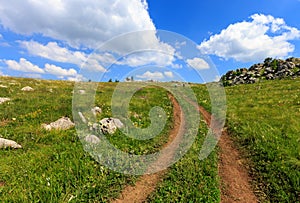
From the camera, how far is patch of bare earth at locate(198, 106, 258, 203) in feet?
28.4

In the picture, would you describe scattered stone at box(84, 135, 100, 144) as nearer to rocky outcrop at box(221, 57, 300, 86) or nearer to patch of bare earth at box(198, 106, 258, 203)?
patch of bare earth at box(198, 106, 258, 203)

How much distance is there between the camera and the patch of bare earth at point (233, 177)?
8.66 metres

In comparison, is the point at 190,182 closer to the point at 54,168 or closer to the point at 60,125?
the point at 54,168

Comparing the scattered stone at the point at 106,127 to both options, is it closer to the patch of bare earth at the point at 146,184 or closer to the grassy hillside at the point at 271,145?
the patch of bare earth at the point at 146,184

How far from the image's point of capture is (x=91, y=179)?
28.2ft

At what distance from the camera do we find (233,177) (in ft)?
32.6

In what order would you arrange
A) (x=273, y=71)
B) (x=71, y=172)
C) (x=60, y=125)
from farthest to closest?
1. (x=273, y=71)
2. (x=60, y=125)
3. (x=71, y=172)

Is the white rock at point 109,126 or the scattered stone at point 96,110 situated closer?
the white rock at point 109,126

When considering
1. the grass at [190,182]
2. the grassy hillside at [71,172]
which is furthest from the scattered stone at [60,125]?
the grass at [190,182]

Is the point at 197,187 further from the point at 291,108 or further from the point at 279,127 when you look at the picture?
the point at 291,108

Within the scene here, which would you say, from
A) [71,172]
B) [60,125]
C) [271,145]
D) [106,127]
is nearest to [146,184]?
[71,172]

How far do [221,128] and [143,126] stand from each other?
5981 mm

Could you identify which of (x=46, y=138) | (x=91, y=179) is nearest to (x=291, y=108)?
(x=91, y=179)

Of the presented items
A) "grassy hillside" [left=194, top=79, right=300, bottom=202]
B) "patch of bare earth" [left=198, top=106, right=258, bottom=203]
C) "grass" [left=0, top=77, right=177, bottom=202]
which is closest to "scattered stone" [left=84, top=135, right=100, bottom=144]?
"grass" [left=0, top=77, right=177, bottom=202]
